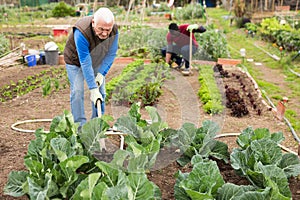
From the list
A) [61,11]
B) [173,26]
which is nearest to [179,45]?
[173,26]

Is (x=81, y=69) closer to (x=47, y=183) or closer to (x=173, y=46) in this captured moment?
(x=47, y=183)

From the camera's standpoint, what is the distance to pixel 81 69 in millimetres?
3641

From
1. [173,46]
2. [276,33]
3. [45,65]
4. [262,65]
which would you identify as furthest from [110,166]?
[276,33]

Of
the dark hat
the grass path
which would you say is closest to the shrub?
the grass path

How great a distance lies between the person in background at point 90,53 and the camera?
124 inches

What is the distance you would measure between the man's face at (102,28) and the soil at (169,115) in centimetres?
124

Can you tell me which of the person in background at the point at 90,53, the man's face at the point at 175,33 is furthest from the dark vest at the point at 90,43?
the man's face at the point at 175,33

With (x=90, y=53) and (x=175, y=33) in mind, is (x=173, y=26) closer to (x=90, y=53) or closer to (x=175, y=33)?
(x=175, y=33)

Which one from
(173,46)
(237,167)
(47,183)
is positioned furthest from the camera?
(173,46)

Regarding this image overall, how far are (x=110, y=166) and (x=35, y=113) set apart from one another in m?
2.86

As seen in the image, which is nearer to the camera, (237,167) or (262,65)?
(237,167)

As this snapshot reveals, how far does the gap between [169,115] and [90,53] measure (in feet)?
5.55

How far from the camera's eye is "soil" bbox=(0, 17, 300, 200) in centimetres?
303

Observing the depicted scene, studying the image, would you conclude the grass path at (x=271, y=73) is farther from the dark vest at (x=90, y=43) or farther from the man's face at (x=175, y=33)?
the dark vest at (x=90, y=43)
